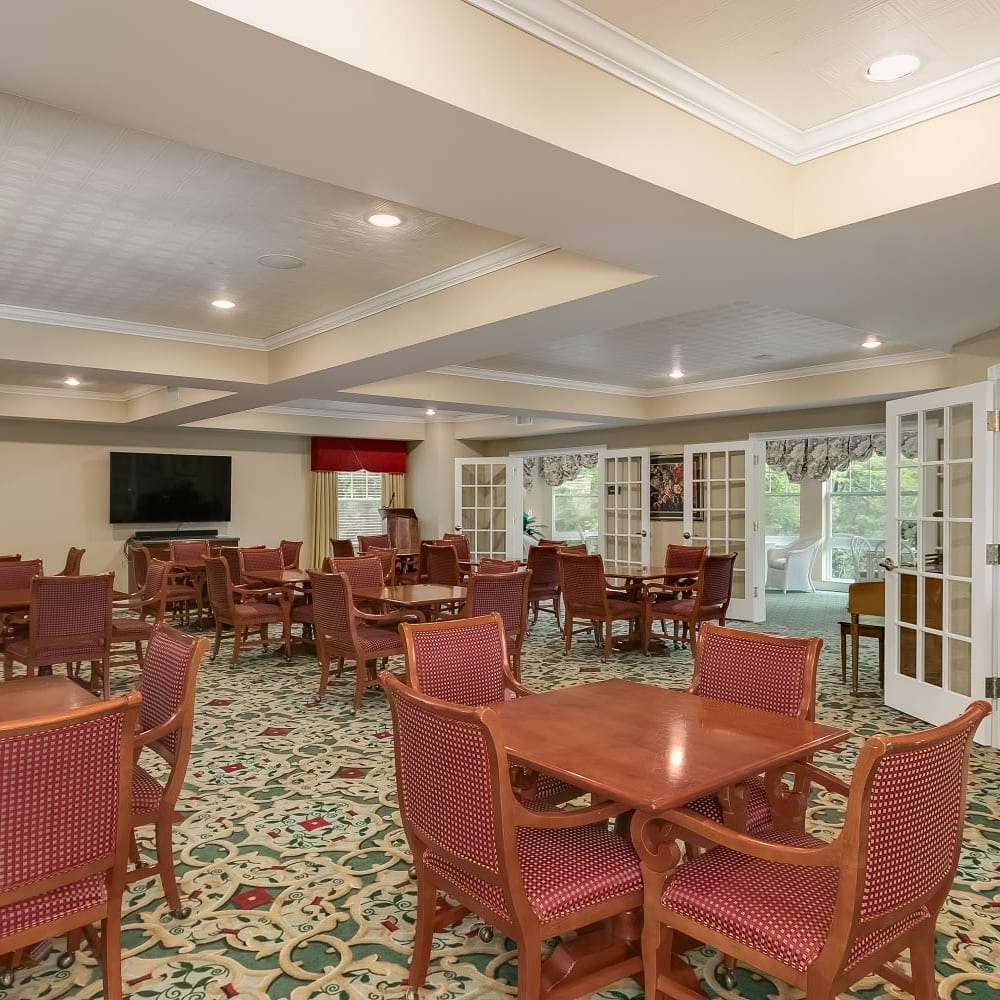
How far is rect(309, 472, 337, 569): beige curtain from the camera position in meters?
12.3

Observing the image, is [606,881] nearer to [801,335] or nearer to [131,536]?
[801,335]

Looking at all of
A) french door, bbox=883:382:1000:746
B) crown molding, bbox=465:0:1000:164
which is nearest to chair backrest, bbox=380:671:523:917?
crown molding, bbox=465:0:1000:164

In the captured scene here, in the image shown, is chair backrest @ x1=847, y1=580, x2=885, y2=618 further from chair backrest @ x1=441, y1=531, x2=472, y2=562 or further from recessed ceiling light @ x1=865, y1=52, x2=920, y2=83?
chair backrest @ x1=441, y1=531, x2=472, y2=562

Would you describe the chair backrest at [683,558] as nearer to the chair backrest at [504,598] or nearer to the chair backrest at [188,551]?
the chair backrest at [504,598]

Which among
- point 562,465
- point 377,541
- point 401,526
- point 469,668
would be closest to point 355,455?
point 401,526

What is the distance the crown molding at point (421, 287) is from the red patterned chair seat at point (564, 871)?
9.67ft

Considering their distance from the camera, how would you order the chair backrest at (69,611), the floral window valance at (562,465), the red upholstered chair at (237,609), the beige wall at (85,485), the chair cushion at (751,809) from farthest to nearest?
the floral window valance at (562,465) → the beige wall at (85,485) → the red upholstered chair at (237,609) → the chair backrest at (69,611) → the chair cushion at (751,809)

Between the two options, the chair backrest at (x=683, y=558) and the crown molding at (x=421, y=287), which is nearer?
the crown molding at (x=421, y=287)

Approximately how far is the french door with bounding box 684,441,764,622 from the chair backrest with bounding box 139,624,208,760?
Answer: 751 cm

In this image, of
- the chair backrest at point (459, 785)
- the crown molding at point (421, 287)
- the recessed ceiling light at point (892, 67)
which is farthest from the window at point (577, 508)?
the chair backrest at point (459, 785)

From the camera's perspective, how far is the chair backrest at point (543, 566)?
8484 millimetres

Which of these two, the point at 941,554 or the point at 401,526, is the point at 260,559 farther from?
the point at 941,554

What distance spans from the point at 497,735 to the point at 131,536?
34.3 ft

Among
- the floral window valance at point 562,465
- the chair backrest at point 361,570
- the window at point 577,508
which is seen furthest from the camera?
the window at point 577,508
